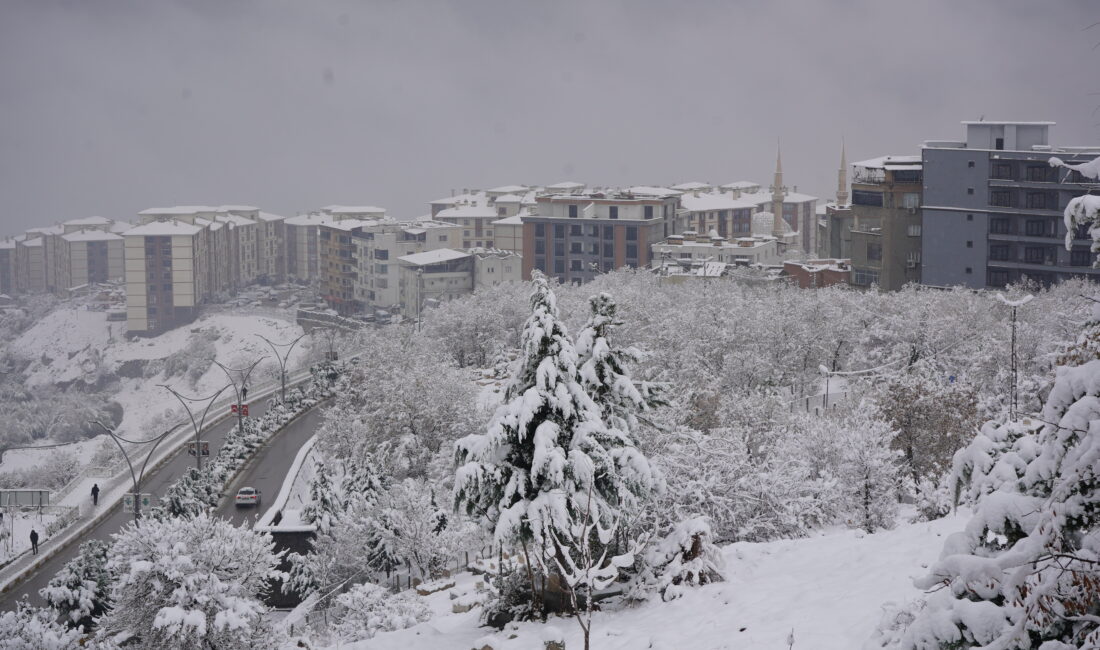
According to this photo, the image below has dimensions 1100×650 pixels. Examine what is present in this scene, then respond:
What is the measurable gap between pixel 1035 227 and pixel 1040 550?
238 ft

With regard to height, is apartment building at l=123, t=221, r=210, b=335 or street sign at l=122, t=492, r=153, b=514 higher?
apartment building at l=123, t=221, r=210, b=335

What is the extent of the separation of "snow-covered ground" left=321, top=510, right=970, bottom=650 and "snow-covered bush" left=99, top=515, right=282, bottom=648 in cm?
460

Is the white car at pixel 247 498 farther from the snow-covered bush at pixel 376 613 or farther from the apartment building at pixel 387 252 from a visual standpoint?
the apartment building at pixel 387 252

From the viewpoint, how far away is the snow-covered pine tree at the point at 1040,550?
289 inches

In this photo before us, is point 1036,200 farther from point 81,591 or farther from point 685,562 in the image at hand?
point 685,562

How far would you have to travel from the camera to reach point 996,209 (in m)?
74.3

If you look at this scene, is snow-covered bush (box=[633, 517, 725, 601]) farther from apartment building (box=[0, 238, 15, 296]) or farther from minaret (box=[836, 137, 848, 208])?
apartment building (box=[0, 238, 15, 296])

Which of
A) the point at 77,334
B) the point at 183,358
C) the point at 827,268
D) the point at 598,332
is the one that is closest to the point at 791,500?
the point at 598,332

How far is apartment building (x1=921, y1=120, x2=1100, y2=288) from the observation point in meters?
72.2

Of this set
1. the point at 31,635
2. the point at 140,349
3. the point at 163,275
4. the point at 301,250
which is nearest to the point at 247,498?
the point at 31,635

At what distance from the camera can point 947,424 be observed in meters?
32.1

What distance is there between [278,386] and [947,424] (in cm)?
6175

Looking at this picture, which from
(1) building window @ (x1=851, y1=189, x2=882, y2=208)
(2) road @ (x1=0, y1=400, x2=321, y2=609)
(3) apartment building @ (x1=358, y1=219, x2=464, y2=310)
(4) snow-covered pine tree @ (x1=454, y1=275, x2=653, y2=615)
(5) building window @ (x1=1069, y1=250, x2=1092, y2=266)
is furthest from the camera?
(3) apartment building @ (x1=358, y1=219, x2=464, y2=310)

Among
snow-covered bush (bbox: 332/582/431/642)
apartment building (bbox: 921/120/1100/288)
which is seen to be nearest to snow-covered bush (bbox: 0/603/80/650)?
snow-covered bush (bbox: 332/582/431/642)
